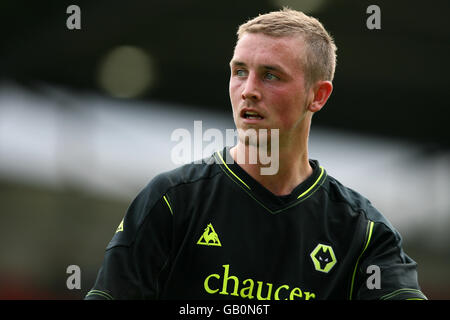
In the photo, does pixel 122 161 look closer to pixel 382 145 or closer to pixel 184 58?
pixel 184 58

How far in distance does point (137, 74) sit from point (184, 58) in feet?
6.21

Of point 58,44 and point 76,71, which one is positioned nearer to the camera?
point 58,44

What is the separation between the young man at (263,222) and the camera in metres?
3.49

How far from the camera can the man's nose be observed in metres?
3.60

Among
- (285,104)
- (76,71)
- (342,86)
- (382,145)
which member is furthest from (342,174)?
(285,104)

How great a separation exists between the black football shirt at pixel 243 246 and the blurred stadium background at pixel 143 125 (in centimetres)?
915

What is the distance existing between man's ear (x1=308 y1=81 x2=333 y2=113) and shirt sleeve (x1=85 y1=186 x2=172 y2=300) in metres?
1.24

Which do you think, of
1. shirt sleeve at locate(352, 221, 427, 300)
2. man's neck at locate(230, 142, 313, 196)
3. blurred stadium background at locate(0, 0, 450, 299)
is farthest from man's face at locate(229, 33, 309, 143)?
blurred stadium background at locate(0, 0, 450, 299)

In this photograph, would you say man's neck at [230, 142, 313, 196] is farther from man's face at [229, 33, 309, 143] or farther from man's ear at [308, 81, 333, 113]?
man's ear at [308, 81, 333, 113]

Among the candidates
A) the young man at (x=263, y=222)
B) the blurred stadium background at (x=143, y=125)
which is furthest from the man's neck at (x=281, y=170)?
the blurred stadium background at (x=143, y=125)

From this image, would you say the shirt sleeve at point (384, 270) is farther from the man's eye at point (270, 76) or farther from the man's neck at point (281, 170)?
the man's eye at point (270, 76)

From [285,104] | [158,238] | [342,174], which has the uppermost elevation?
[285,104]

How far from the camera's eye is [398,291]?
353 cm

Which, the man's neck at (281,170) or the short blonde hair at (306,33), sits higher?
the short blonde hair at (306,33)
